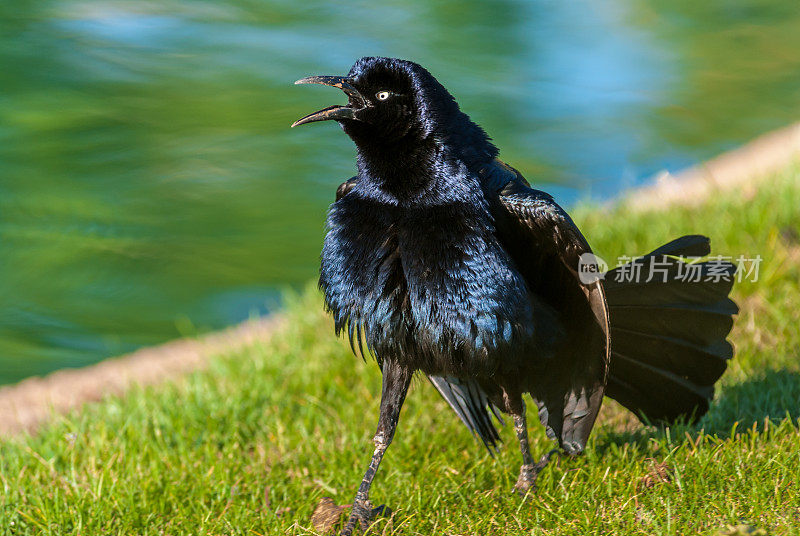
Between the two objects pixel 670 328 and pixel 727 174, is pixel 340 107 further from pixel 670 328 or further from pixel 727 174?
pixel 727 174

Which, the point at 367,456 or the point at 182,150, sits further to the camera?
the point at 182,150

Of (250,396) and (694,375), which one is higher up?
(694,375)

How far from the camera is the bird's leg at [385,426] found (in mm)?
3035

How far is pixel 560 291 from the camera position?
9.93 feet

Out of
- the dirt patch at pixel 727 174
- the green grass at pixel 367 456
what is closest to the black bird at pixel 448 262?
the green grass at pixel 367 456

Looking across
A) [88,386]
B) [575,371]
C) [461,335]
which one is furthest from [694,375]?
[88,386]

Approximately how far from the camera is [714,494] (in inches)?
114

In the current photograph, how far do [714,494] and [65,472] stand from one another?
2.43m

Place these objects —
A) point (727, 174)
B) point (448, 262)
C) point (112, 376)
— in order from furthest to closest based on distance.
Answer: point (727, 174) → point (112, 376) → point (448, 262)

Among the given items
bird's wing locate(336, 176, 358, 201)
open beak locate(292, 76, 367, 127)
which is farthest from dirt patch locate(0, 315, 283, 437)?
open beak locate(292, 76, 367, 127)

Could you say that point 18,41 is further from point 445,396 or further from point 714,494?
point 714,494

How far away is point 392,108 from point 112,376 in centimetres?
323

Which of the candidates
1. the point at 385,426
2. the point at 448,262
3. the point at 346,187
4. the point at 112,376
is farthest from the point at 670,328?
the point at 112,376

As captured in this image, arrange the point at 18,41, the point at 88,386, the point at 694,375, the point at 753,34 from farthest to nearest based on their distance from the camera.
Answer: the point at 753,34 → the point at 18,41 → the point at 88,386 → the point at 694,375
